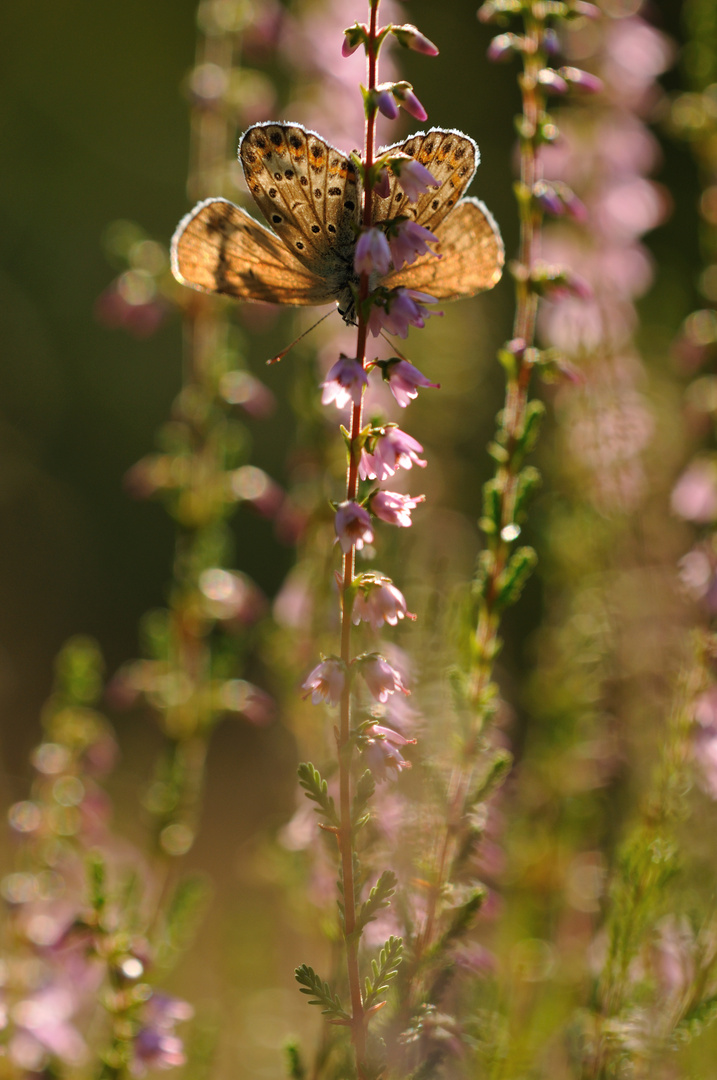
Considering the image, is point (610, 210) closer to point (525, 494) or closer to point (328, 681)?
point (525, 494)

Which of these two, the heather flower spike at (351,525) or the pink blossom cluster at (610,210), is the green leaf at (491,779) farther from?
the pink blossom cluster at (610,210)

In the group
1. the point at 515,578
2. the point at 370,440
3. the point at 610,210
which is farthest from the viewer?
the point at 610,210

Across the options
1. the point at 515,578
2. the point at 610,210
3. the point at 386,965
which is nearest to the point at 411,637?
the point at 515,578

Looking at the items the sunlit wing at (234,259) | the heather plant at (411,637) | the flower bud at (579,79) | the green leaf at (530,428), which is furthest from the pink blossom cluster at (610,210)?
the sunlit wing at (234,259)

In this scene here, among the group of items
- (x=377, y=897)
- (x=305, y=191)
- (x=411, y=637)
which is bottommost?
(x=377, y=897)

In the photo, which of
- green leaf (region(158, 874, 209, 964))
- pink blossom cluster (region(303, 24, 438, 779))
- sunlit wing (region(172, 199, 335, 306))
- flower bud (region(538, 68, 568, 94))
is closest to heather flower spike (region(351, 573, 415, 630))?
pink blossom cluster (region(303, 24, 438, 779))

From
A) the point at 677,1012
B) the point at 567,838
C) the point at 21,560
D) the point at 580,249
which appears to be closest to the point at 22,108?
the point at 21,560

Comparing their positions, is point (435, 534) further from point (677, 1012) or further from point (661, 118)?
point (677, 1012)

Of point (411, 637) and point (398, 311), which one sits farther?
point (411, 637)
